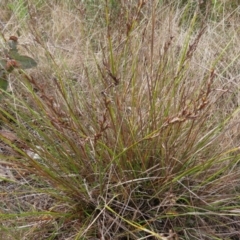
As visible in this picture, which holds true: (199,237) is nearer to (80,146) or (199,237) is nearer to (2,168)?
(80,146)

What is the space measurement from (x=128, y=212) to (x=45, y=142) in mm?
402

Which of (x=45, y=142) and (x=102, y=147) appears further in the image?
(x=45, y=142)

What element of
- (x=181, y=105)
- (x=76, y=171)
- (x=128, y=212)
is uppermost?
(x=181, y=105)

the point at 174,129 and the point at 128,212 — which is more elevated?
the point at 174,129

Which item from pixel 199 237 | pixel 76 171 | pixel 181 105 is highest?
pixel 181 105

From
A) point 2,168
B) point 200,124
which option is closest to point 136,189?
point 200,124

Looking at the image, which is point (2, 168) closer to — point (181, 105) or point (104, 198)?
point (104, 198)

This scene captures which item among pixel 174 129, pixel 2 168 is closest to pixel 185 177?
pixel 174 129

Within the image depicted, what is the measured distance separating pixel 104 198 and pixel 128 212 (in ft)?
0.29

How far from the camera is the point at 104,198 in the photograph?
157 cm

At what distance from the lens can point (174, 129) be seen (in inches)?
62.4

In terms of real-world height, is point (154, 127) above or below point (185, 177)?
above

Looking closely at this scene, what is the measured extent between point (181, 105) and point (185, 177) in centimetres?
24

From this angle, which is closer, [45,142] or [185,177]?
[185,177]
